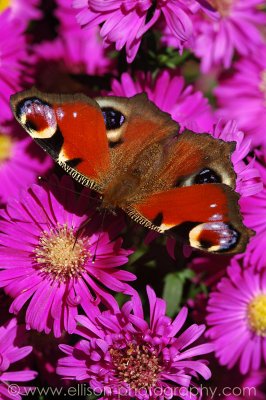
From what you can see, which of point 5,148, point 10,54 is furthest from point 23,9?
point 5,148

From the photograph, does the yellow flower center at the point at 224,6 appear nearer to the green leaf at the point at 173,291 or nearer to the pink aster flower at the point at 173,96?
the pink aster flower at the point at 173,96

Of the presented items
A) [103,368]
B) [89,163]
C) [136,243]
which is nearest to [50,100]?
[89,163]

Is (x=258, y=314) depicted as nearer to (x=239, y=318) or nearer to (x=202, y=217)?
→ (x=239, y=318)

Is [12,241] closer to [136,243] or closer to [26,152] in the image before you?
[136,243]

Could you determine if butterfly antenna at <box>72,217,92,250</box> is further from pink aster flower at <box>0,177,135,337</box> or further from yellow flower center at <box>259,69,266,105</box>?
yellow flower center at <box>259,69,266,105</box>

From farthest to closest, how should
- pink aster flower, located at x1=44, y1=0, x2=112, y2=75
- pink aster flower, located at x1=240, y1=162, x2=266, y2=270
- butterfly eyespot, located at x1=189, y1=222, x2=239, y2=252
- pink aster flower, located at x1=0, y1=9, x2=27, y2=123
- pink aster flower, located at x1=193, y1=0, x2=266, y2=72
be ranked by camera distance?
1. pink aster flower, located at x1=44, y1=0, x2=112, y2=75
2. pink aster flower, located at x1=193, y1=0, x2=266, y2=72
3. pink aster flower, located at x1=0, y1=9, x2=27, y2=123
4. pink aster flower, located at x1=240, y1=162, x2=266, y2=270
5. butterfly eyespot, located at x1=189, y1=222, x2=239, y2=252

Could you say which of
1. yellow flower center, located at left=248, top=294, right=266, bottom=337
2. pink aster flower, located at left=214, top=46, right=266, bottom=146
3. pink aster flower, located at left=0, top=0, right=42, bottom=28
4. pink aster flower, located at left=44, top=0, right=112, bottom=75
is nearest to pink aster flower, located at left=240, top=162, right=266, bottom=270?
yellow flower center, located at left=248, top=294, right=266, bottom=337
